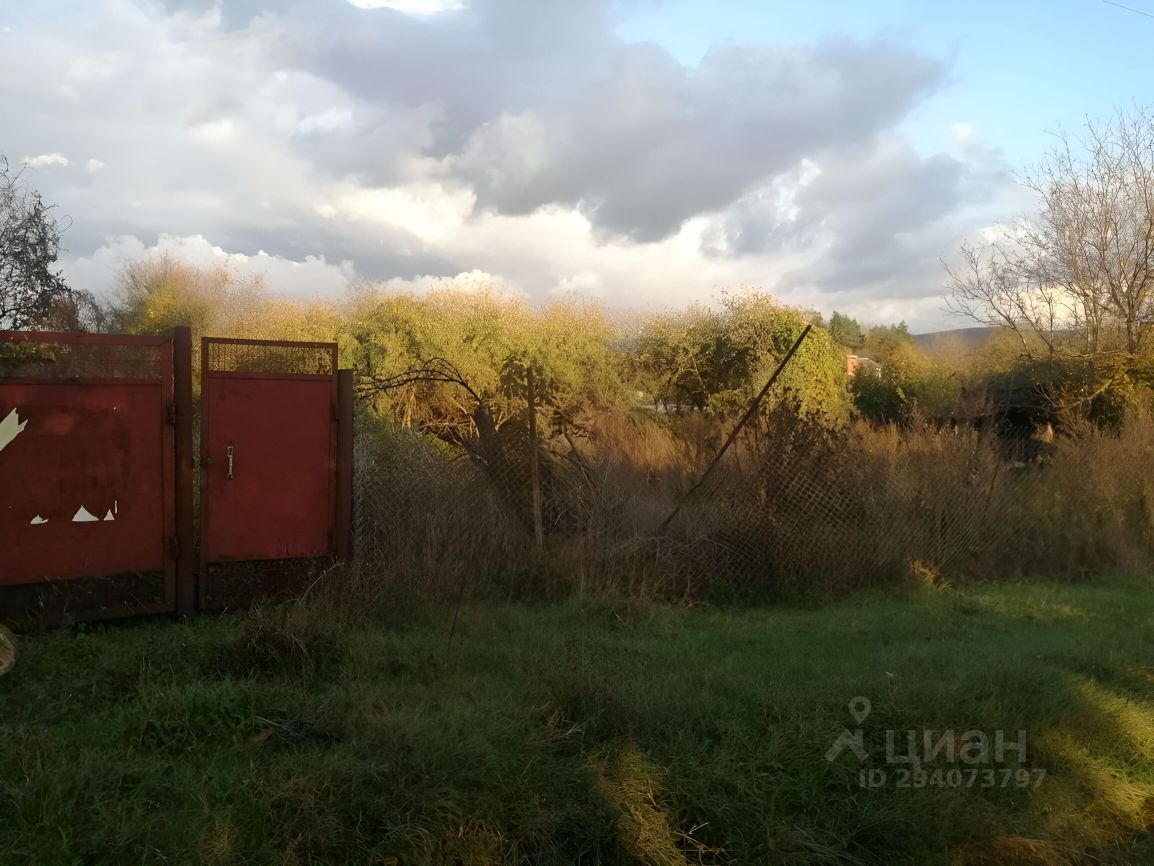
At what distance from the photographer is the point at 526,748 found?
428cm

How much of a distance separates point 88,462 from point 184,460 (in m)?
0.62

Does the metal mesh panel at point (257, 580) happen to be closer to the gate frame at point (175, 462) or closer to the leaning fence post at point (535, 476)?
the gate frame at point (175, 462)

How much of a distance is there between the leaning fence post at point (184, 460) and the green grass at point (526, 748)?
299mm

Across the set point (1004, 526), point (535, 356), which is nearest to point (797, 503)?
point (1004, 526)

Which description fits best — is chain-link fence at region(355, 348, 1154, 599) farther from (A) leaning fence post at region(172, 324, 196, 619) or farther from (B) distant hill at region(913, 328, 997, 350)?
(B) distant hill at region(913, 328, 997, 350)

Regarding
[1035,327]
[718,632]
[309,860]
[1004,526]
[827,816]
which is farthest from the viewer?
[1035,327]

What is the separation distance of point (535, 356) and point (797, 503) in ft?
38.7

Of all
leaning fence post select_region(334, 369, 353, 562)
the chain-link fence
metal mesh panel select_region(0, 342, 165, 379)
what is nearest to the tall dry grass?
the chain-link fence

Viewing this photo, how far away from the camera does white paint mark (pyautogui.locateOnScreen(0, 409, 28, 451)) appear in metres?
5.85

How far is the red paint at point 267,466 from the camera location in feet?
21.7

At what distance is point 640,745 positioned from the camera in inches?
177

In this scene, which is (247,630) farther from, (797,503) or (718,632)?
(797,503)

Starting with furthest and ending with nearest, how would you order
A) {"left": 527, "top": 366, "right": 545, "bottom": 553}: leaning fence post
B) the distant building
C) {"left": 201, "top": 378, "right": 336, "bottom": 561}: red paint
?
the distant building → {"left": 527, "top": 366, "right": 545, "bottom": 553}: leaning fence post → {"left": 201, "top": 378, "right": 336, "bottom": 561}: red paint

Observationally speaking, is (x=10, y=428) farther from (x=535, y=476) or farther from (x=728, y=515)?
(x=728, y=515)
